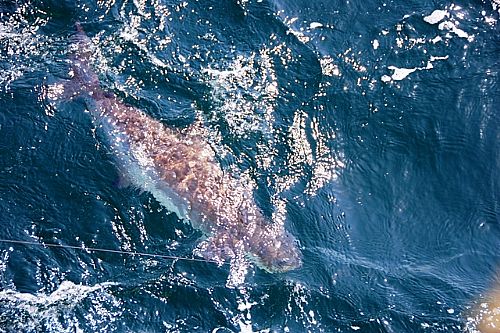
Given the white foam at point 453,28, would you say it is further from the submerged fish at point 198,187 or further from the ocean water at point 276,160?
the submerged fish at point 198,187

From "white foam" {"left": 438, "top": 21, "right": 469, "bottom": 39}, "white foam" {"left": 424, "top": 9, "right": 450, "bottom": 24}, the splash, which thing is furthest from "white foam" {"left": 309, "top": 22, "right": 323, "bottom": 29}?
the splash

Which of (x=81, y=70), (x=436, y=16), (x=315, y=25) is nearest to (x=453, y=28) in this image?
(x=436, y=16)

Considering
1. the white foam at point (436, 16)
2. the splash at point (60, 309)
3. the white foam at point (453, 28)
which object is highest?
the white foam at point (436, 16)

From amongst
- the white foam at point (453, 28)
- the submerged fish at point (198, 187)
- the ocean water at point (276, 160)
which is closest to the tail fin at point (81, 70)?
the ocean water at point (276, 160)

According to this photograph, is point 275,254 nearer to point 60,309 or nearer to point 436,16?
point 60,309

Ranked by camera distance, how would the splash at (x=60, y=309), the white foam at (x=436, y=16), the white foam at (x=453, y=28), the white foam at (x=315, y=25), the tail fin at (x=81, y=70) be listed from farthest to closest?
the white foam at (x=315, y=25) → the white foam at (x=436, y=16) → the white foam at (x=453, y=28) → the tail fin at (x=81, y=70) → the splash at (x=60, y=309)

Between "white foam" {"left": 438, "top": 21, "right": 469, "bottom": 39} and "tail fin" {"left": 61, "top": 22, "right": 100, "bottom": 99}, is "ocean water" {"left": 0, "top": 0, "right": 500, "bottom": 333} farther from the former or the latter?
"tail fin" {"left": 61, "top": 22, "right": 100, "bottom": 99}

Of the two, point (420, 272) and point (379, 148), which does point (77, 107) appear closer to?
point (379, 148)
